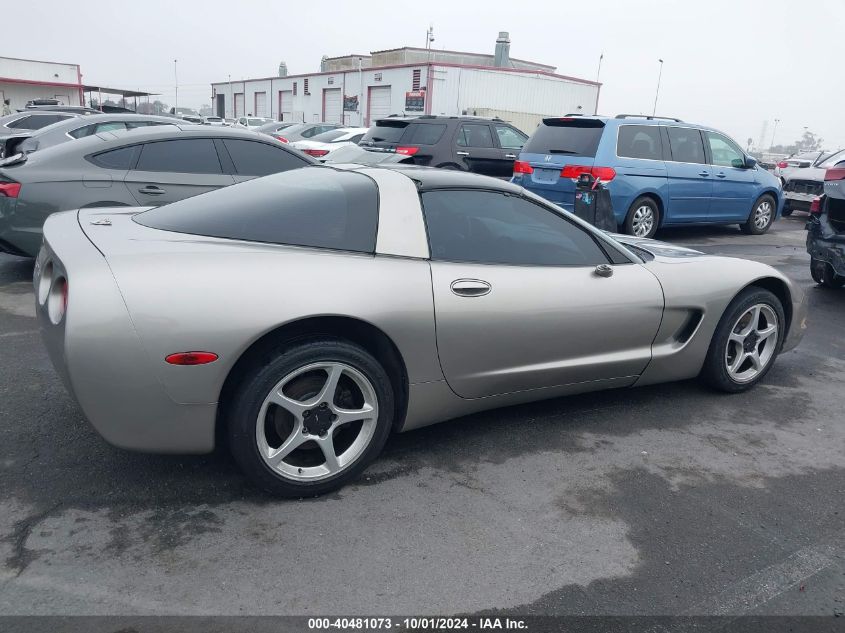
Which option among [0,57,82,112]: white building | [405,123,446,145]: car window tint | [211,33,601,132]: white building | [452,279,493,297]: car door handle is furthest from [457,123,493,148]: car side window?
[0,57,82,112]: white building

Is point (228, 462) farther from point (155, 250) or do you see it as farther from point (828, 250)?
point (828, 250)

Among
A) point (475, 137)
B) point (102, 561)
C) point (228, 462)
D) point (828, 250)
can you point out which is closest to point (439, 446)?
point (228, 462)

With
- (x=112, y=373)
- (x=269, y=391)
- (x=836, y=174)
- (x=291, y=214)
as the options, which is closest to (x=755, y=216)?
(x=836, y=174)

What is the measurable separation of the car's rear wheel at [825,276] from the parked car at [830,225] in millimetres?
506

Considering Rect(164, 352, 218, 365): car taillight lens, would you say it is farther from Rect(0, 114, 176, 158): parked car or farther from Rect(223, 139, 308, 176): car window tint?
Rect(0, 114, 176, 158): parked car

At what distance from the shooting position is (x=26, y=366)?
425cm

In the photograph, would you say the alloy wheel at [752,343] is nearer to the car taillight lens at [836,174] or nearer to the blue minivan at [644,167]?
the car taillight lens at [836,174]

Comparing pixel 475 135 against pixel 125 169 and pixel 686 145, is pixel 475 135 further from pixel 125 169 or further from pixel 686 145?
pixel 125 169

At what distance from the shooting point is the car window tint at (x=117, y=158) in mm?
6133

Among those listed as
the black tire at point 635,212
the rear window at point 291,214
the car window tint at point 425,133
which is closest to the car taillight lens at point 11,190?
the rear window at point 291,214

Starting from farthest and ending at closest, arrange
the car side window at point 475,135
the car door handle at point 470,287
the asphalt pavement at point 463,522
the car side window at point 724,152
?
1. the car side window at point 475,135
2. the car side window at point 724,152
3. the car door handle at point 470,287
4. the asphalt pavement at point 463,522

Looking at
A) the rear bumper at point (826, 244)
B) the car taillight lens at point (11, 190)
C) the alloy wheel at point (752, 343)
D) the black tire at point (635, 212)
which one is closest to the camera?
the alloy wheel at point (752, 343)

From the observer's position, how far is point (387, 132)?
12648 mm

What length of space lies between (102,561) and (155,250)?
1200mm
